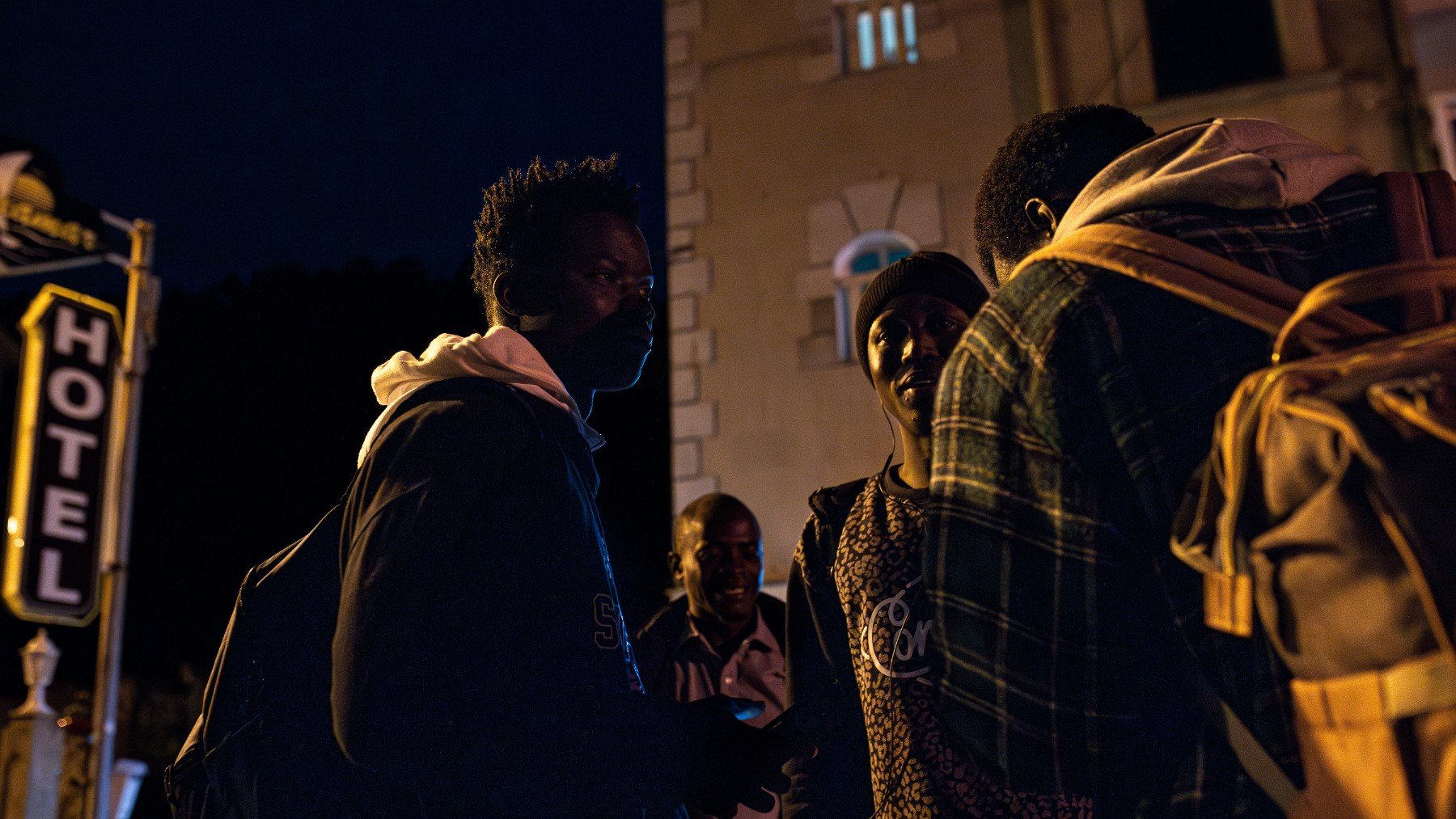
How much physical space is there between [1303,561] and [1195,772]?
31cm

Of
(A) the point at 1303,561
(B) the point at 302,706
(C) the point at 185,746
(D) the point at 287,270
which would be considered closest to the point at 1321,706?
(A) the point at 1303,561

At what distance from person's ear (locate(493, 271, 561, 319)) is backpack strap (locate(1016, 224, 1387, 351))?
5.00ft

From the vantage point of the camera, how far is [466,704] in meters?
2.15

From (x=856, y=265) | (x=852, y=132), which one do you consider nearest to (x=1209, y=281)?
(x=856, y=265)

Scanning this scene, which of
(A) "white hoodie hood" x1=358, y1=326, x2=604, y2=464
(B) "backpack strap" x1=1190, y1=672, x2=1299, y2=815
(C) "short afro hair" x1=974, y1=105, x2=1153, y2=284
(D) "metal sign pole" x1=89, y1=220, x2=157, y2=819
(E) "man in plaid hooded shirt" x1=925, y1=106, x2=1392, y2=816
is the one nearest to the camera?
(B) "backpack strap" x1=1190, y1=672, x2=1299, y2=815

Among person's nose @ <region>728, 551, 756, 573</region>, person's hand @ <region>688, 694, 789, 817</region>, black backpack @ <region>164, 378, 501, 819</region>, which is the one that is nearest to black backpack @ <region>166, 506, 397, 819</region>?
black backpack @ <region>164, 378, 501, 819</region>

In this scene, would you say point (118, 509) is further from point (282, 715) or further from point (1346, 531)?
point (1346, 531)

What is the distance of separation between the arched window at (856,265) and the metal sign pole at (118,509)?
285 inches

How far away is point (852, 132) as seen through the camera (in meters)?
10.5

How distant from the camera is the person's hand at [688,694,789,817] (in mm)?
2387

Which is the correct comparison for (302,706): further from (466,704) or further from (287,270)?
(287,270)

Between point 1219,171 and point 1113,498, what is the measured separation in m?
0.44

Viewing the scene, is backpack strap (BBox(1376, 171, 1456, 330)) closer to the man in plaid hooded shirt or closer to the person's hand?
the man in plaid hooded shirt

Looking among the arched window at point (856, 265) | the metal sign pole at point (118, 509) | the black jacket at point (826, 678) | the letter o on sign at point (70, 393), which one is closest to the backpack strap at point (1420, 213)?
the black jacket at point (826, 678)
